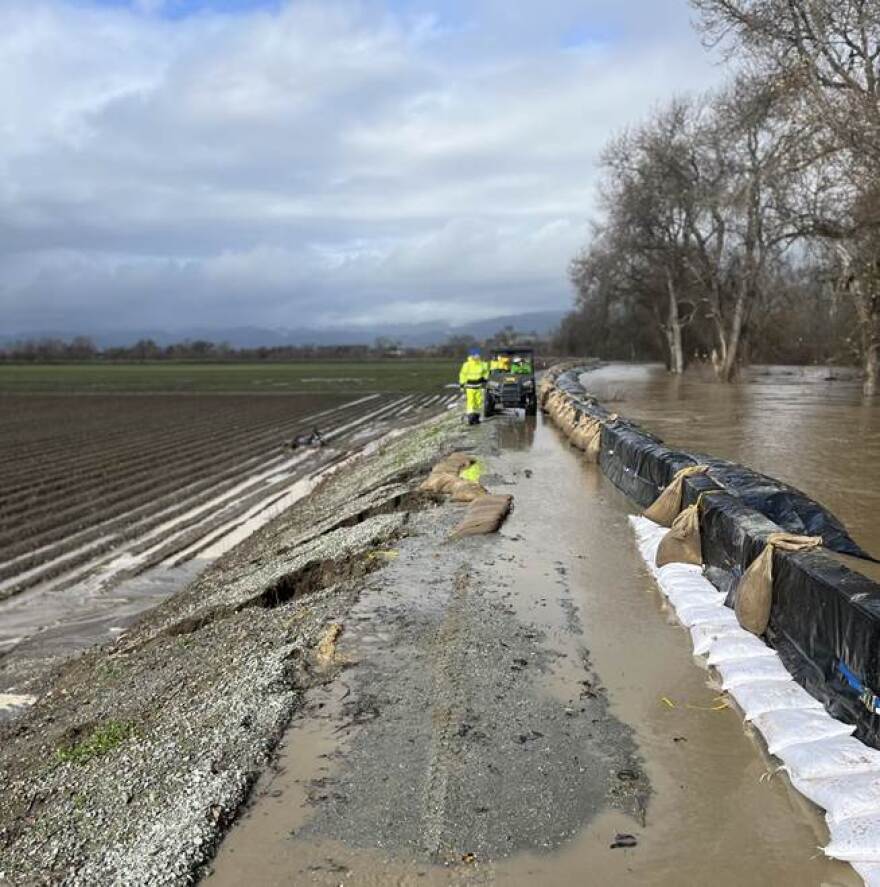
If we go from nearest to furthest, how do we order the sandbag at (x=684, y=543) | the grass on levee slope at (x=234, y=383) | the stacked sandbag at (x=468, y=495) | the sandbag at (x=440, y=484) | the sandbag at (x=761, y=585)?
the sandbag at (x=761, y=585)
the sandbag at (x=684, y=543)
the stacked sandbag at (x=468, y=495)
the sandbag at (x=440, y=484)
the grass on levee slope at (x=234, y=383)

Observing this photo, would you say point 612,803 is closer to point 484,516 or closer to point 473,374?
point 484,516

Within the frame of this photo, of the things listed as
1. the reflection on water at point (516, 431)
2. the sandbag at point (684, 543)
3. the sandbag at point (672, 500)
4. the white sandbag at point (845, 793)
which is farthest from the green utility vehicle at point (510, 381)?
the white sandbag at point (845, 793)

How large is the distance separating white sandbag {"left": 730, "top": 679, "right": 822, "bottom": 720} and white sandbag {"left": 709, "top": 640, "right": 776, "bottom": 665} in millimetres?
419

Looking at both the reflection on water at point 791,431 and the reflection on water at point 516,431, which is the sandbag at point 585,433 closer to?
the reflection on water at point 516,431

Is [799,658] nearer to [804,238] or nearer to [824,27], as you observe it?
[824,27]

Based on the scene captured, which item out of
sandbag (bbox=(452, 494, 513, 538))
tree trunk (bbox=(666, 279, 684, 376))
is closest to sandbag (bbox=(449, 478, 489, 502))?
sandbag (bbox=(452, 494, 513, 538))

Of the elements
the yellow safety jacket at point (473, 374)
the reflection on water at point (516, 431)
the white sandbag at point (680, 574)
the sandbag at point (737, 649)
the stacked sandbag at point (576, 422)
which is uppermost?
the yellow safety jacket at point (473, 374)

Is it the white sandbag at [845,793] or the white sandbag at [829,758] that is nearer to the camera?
the white sandbag at [845,793]

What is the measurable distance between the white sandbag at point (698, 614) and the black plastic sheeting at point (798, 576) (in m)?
0.17

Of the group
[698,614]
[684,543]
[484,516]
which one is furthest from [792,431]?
[698,614]

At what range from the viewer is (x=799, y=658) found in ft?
16.9

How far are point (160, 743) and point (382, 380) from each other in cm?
6373

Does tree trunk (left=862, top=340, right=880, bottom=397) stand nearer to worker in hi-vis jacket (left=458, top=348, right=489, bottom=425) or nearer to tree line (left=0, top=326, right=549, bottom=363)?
worker in hi-vis jacket (left=458, top=348, right=489, bottom=425)

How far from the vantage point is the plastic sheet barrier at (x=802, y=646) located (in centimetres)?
395
